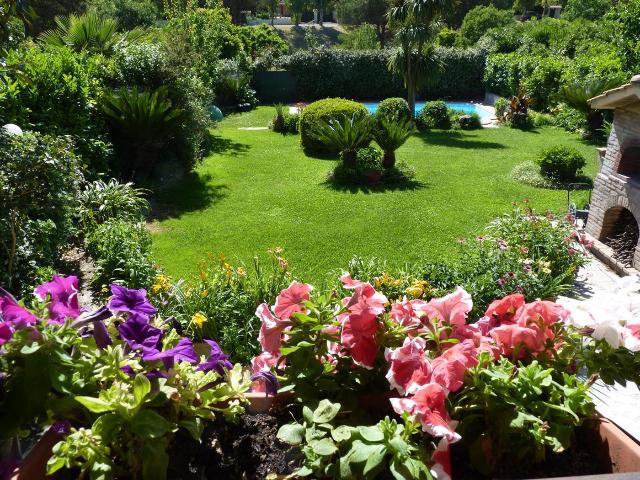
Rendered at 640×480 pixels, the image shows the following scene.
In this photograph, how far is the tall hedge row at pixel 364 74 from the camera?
76.2 feet

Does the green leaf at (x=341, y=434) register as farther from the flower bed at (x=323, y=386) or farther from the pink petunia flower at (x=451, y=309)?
the pink petunia flower at (x=451, y=309)

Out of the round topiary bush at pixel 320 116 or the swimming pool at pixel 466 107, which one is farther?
the swimming pool at pixel 466 107

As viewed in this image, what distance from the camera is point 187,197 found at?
9.63m

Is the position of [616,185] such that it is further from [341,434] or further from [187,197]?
[187,197]

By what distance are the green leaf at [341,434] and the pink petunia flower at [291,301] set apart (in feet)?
1.38

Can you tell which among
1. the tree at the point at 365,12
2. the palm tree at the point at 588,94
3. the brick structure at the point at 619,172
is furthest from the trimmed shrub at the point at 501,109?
the tree at the point at 365,12

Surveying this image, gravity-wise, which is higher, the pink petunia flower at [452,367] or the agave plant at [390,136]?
the pink petunia flower at [452,367]

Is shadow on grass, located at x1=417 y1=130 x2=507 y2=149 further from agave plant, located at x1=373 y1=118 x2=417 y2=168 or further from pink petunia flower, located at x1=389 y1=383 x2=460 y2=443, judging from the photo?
pink petunia flower, located at x1=389 y1=383 x2=460 y2=443

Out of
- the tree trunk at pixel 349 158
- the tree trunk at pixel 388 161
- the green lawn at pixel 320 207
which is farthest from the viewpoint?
the tree trunk at pixel 388 161

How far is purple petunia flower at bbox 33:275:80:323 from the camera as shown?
51.4 inches

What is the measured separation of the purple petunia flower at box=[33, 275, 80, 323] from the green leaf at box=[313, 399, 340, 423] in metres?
0.65

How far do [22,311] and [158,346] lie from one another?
0.33 metres

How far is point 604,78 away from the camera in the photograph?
14781 millimetres

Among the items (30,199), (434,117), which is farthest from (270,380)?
(434,117)
